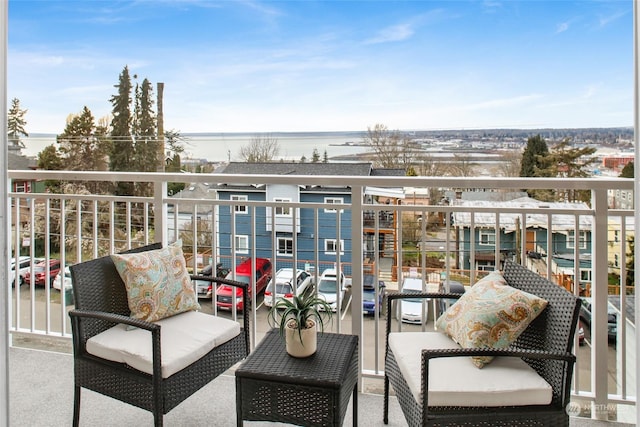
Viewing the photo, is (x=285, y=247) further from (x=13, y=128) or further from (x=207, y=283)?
(x=13, y=128)

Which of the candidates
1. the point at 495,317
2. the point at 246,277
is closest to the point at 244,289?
the point at 246,277

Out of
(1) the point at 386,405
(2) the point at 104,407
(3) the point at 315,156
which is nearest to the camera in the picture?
(1) the point at 386,405

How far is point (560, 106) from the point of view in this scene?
17.3ft

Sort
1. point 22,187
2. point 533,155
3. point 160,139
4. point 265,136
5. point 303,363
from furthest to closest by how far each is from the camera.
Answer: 1. point 160,139
2. point 265,136
3. point 533,155
4. point 22,187
5. point 303,363

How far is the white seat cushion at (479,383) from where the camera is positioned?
1546mm

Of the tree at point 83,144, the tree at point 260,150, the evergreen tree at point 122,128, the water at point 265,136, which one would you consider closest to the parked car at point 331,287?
the water at point 265,136

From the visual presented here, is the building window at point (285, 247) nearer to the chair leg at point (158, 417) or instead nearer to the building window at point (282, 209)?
the building window at point (282, 209)

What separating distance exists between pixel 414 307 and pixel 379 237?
1.29 feet

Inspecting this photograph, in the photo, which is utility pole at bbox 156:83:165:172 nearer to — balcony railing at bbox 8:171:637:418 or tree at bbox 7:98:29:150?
tree at bbox 7:98:29:150

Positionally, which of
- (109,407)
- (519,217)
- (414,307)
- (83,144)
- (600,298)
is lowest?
→ (109,407)

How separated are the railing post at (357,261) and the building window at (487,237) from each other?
60cm

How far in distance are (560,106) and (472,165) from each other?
1806 mm

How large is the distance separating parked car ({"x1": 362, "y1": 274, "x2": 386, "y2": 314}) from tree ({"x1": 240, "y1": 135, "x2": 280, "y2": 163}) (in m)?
2.47

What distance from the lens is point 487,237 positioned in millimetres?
2408
